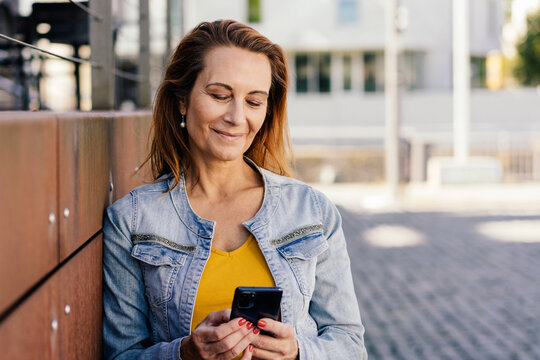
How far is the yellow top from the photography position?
7.89 ft

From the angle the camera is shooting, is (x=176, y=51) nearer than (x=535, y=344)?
Yes

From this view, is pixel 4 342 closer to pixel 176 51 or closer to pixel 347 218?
pixel 176 51

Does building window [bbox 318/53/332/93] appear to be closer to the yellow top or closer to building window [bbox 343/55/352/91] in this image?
building window [bbox 343/55/352/91]

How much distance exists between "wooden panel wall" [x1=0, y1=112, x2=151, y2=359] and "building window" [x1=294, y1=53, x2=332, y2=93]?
89.1 ft

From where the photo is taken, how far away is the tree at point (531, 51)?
40000 mm

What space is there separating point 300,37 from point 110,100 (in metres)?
26.7

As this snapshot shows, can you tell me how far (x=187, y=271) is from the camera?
2408 mm

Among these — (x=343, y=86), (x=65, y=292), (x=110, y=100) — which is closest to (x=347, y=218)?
(x=110, y=100)

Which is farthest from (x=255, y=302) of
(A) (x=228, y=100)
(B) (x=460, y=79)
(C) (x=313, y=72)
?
(C) (x=313, y=72)

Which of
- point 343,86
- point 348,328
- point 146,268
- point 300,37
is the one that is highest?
point 300,37

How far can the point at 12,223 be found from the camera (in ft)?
4.59

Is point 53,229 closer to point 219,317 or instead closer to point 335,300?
point 219,317

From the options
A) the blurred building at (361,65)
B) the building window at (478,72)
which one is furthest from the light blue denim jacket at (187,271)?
the building window at (478,72)

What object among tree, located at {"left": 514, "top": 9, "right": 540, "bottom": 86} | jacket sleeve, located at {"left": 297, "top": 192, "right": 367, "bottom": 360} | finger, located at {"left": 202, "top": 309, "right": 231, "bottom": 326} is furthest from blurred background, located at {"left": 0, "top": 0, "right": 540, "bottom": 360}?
jacket sleeve, located at {"left": 297, "top": 192, "right": 367, "bottom": 360}
